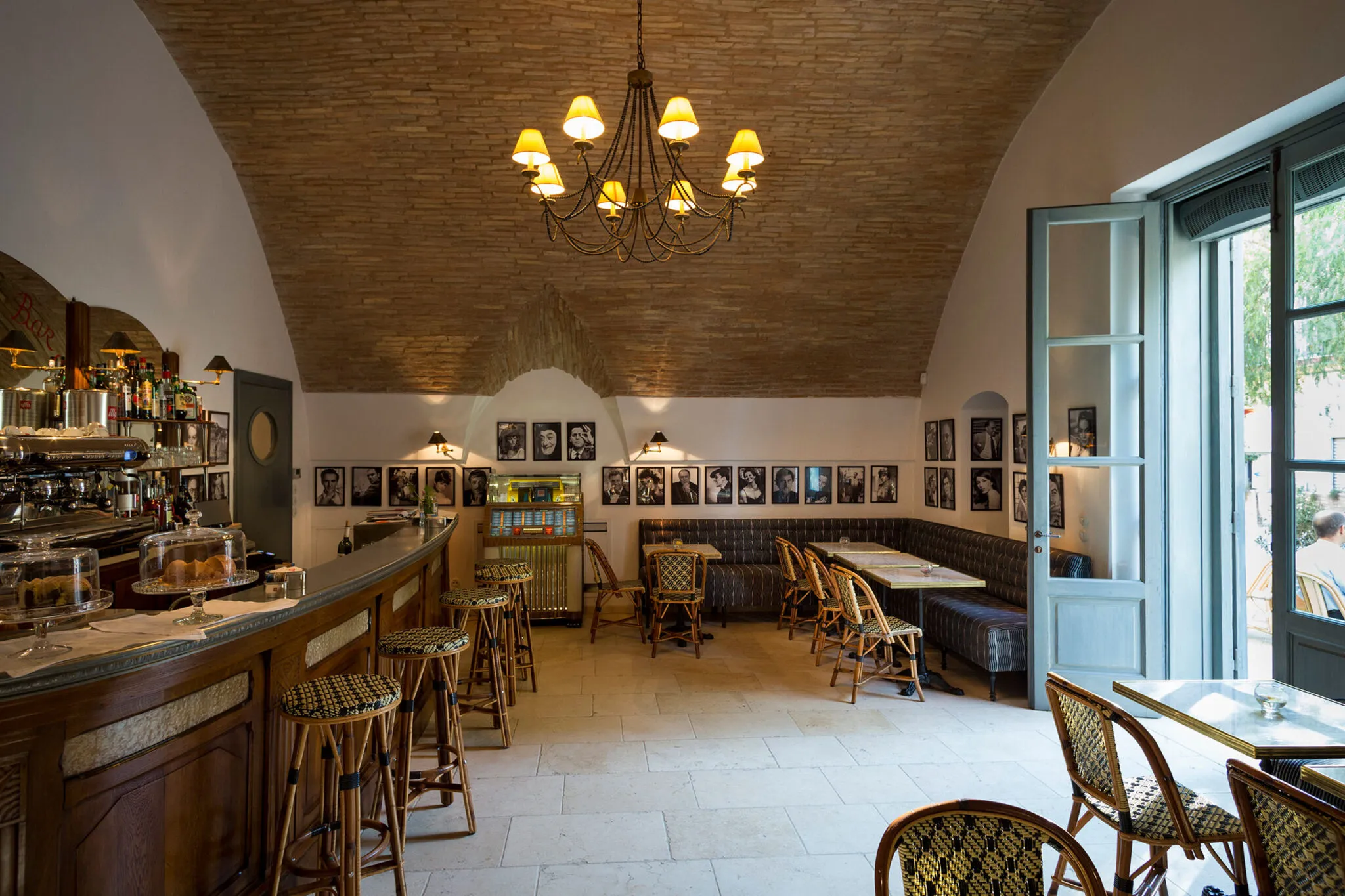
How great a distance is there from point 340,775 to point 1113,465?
5.01 meters

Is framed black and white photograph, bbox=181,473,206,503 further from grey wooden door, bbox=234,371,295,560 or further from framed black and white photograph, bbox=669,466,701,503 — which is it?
framed black and white photograph, bbox=669,466,701,503

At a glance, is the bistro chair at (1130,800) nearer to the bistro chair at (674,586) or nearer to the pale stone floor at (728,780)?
the pale stone floor at (728,780)

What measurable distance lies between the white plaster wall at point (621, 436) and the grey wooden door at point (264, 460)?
2.31ft

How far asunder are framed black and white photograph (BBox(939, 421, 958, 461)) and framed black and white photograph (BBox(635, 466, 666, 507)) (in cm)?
326

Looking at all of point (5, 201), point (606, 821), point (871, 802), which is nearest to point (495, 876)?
point (606, 821)

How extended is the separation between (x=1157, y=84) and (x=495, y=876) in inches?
234

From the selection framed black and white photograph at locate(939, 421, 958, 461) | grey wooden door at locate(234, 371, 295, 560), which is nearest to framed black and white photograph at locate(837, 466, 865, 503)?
framed black and white photograph at locate(939, 421, 958, 461)

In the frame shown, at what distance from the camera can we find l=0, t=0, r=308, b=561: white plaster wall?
453cm

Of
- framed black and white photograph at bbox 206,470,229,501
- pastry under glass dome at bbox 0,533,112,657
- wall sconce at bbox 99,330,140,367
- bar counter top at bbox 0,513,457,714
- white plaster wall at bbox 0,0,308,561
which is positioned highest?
white plaster wall at bbox 0,0,308,561

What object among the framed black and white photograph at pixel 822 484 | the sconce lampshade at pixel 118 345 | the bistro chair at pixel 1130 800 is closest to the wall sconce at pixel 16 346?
the sconce lampshade at pixel 118 345

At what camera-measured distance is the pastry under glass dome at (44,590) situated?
2223 mm

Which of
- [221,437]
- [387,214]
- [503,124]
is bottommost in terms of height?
[221,437]

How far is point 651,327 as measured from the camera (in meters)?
8.38

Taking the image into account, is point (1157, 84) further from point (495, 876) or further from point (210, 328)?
point (210, 328)
